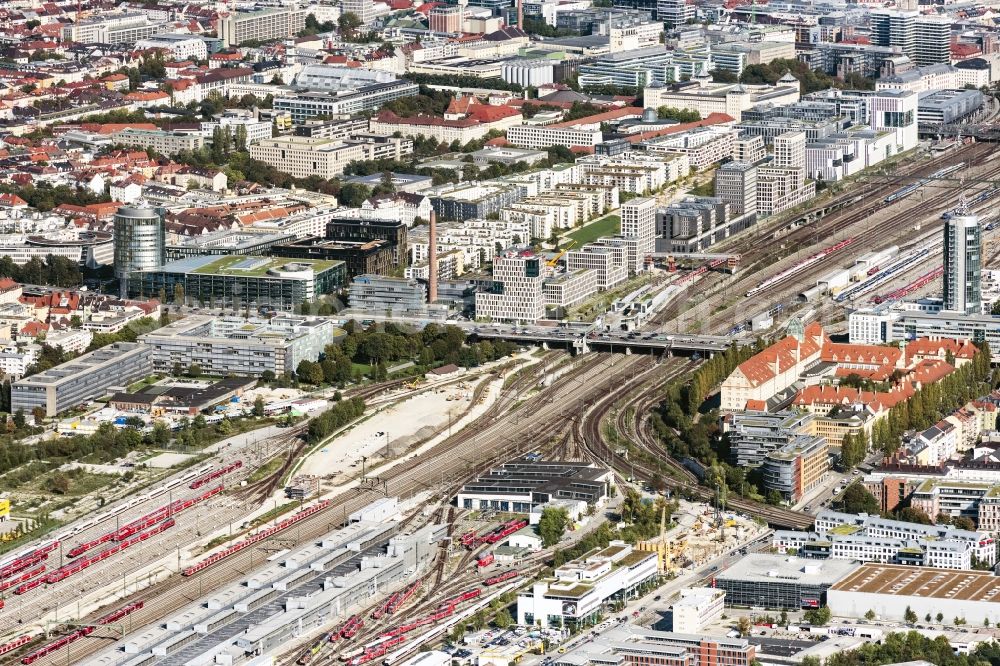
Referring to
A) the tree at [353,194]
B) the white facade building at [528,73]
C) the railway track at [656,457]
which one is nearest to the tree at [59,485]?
the railway track at [656,457]

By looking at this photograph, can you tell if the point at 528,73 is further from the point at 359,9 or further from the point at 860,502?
the point at 860,502

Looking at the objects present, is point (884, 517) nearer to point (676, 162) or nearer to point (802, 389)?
point (802, 389)

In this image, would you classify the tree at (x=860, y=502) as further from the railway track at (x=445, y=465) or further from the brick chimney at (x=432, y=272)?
the brick chimney at (x=432, y=272)

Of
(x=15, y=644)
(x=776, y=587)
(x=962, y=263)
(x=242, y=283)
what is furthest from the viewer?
(x=242, y=283)

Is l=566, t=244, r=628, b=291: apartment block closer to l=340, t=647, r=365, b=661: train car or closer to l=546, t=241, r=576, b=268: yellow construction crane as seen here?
l=546, t=241, r=576, b=268: yellow construction crane

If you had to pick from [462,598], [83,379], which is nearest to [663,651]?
[462,598]

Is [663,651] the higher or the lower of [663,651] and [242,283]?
the lower
